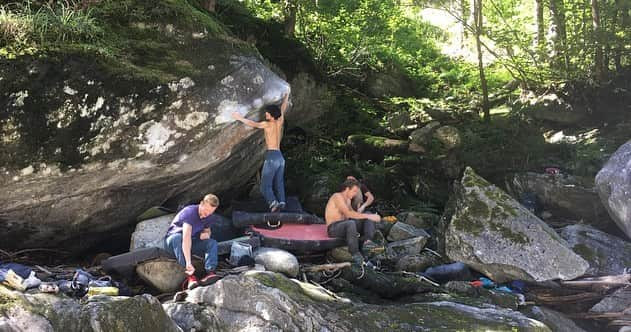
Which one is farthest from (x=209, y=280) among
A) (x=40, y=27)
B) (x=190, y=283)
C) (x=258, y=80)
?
(x=40, y=27)

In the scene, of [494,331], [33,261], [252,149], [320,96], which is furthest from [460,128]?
[33,261]

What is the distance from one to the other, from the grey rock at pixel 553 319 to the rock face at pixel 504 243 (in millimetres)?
572

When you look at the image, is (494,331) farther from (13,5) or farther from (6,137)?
(13,5)

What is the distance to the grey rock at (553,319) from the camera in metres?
6.45

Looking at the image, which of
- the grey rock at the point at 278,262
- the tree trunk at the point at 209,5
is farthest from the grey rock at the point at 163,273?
the tree trunk at the point at 209,5

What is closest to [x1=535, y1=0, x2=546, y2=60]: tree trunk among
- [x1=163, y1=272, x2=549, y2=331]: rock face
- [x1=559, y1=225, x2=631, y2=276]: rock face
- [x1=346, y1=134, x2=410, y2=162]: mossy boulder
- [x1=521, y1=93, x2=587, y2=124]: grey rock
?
[x1=521, y1=93, x2=587, y2=124]: grey rock

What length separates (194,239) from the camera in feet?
21.0

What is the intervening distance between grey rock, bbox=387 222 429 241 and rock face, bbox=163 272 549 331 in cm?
272

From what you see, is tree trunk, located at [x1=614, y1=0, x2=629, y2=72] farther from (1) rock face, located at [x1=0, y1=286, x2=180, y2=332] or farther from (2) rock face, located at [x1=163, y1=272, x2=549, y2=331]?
(1) rock face, located at [x1=0, y1=286, x2=180, y2=332]

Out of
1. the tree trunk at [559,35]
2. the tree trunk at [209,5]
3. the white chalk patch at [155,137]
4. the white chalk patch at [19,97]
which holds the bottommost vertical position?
the white chalk patch at [155,137]

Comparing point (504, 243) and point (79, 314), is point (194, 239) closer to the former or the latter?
point (79, 314)

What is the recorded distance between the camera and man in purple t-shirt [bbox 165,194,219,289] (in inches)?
235

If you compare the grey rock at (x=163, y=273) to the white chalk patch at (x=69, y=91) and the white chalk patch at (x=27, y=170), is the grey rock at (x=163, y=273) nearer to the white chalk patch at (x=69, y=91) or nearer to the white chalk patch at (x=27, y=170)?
the white chalk patch at (x=27, y=170)

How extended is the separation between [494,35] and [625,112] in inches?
138
